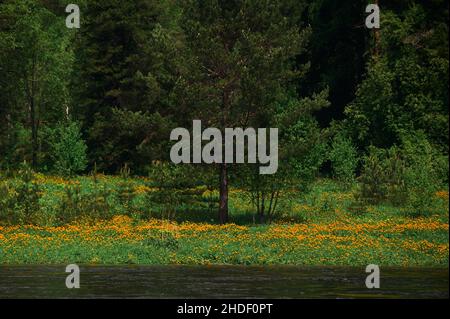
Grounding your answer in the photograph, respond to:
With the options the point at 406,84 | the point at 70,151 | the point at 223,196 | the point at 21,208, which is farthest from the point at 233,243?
the point at 70,151

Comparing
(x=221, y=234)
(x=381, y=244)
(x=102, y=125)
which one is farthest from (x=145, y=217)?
(x=102, y=125)

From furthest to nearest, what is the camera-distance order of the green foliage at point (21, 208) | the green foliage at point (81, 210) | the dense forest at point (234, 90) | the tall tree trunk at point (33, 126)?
the tall tree trunk at point (33, 126), the dense forest at point (234, 90), the green foliage at point (81, 210), the green foliage at point (21, 208)

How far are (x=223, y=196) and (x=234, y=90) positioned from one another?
4607 mm

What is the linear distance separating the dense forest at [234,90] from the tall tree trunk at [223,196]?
2.1 inches

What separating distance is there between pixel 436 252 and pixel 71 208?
15444 millimetres

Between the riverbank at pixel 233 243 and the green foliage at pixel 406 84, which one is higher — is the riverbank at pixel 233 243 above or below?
below

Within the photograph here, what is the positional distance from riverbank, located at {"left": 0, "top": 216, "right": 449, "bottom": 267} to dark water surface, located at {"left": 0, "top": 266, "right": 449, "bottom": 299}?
1.42m

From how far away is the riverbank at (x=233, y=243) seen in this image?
33719 mm

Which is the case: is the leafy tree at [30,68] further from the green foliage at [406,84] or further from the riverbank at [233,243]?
the riverbank at [233,243]

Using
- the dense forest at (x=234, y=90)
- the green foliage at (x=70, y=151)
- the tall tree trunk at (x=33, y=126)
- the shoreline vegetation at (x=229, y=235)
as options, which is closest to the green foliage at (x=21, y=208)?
the shoreline vegetation at (x=229, y=235)

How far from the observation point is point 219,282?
28.4 meters

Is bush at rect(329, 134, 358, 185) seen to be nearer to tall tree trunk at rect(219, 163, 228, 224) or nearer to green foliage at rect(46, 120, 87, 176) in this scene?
tall tree trunk at rect(219, 163, 228, 224)

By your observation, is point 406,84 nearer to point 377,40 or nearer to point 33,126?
point 377,40

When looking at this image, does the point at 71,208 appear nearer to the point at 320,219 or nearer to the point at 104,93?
the point at 320,219
